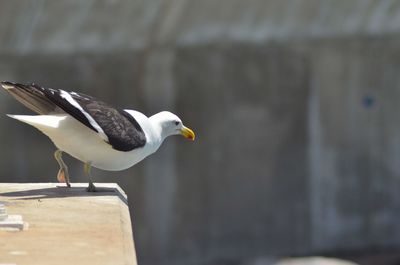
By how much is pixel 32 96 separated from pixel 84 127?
13.0 inches

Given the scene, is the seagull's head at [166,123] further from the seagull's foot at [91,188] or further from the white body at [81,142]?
the seagull's foot at [91,188]

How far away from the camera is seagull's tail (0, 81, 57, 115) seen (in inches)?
220

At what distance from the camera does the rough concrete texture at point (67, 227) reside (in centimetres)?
380

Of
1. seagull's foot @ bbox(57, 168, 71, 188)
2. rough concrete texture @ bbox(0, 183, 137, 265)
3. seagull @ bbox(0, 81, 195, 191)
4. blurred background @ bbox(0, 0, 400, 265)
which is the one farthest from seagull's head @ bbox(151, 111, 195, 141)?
blurred background @ bbox(0, 0, 400, 265)

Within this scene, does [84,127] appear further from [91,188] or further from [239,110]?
[239,110]

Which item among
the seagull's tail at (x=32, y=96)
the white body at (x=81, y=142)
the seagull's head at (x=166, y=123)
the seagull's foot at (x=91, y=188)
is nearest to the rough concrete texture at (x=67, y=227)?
the seagull's foot at (x=91, y=188)

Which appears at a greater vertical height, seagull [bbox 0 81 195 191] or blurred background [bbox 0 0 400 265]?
seagull [bbox 0 81 195 191]

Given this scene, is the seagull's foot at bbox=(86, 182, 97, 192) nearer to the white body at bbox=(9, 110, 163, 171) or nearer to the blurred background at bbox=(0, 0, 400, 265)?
the white body at bbox=(9, 110, 163, 171)

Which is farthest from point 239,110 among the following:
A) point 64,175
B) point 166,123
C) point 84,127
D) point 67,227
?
point 67,227

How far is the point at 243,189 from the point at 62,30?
2554mm

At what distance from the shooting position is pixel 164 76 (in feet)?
36.1

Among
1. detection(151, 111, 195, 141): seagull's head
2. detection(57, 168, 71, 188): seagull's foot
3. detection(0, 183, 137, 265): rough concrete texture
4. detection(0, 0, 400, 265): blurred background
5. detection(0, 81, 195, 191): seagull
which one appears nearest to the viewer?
detection(0, 183, 137, 265): rough concrete texture

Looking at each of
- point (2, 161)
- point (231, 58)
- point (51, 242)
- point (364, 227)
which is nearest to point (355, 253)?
point (364, 227)

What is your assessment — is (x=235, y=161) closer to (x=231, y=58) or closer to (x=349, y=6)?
(x=231, y=58)
